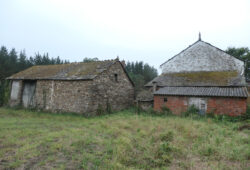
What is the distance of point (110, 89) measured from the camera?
14.4 m

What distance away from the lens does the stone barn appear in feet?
42.0

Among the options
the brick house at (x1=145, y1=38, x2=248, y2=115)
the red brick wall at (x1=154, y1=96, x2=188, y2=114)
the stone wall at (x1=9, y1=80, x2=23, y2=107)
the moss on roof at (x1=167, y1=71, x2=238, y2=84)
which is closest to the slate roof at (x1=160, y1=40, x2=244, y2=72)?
the brick house at (x1=145, y1=38, x2=248, y2=115)

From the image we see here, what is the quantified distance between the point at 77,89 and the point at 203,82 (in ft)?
41.1

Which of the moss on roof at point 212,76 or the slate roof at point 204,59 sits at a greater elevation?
the slate roof at point 204,59

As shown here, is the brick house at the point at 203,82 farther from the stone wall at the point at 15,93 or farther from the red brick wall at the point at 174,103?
the stone wall at the point at 15,93

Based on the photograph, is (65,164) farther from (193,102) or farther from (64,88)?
(193,102)

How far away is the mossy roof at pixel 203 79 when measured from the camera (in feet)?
46.6

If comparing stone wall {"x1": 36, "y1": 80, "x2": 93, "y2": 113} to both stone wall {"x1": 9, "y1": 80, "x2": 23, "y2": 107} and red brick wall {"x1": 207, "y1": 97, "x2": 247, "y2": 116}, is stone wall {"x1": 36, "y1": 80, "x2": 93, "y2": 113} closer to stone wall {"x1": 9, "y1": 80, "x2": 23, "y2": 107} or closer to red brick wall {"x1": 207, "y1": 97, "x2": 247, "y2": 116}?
stone wall {"x1": 9, "y1": 80, "x2": 23, "y2": 107}

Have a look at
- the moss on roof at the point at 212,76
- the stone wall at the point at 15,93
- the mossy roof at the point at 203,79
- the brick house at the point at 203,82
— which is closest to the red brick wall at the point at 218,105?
the brick house at the point at 203,82

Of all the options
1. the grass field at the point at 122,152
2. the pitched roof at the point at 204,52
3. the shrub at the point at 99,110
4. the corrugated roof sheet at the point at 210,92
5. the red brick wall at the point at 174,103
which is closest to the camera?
the grass field at the point at 122,152

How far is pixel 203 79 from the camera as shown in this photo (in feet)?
50.9

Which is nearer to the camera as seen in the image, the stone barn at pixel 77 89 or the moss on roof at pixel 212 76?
the stone barn at pixel 77 89

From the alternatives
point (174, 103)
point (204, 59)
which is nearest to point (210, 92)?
point (174, 103)

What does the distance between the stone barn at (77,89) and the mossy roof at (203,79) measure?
4.55m
